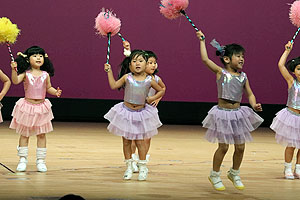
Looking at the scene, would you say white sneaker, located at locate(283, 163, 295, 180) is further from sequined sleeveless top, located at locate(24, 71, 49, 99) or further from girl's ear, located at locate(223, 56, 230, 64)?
sequined sleeveless top, located at locate(24, 71, 49, 99)

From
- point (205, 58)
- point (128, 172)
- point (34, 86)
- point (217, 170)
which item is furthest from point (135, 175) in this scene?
point (205, 58)

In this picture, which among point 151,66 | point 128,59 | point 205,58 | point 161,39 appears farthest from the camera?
point 161,39

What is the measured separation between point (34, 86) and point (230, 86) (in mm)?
1590

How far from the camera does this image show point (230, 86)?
4594 millimetres

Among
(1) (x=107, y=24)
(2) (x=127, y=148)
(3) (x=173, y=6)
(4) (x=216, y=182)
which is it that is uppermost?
(3) (x=173, y=6)

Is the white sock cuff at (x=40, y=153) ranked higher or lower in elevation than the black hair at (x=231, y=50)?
lower

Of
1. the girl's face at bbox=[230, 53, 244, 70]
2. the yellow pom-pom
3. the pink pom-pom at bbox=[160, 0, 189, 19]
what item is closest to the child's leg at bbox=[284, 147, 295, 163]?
the girl's face at bbox=[230, 53, 244, 70]

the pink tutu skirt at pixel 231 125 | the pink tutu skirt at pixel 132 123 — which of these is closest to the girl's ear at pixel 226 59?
the pink tutu skirt at pixel 231 125

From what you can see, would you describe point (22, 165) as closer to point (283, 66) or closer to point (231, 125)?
point (231, 125)

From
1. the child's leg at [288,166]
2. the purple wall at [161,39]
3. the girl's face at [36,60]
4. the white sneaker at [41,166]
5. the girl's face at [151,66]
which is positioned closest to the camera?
the white sneaker at [41,166]

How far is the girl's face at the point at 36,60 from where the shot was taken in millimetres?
5277

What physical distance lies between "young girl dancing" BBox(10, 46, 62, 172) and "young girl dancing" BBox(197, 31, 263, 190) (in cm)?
133

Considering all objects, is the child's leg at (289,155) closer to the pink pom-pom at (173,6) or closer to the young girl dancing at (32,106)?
the pink pom-pom at (173,6)

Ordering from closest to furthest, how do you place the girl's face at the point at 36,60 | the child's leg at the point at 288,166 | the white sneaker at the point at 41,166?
the white sneaker at the point at 41,166 < the child's leg at the point at 288,166 < the girl's face at the point at 36,60
